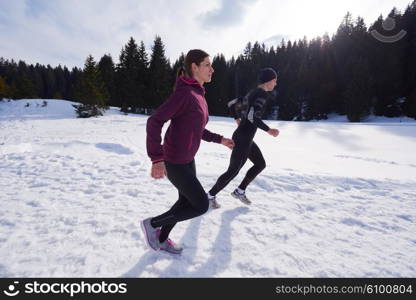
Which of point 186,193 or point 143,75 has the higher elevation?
point 143,75

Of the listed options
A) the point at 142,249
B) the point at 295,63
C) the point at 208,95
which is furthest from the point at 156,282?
the point at 295,63

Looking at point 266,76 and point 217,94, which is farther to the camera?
point 217,94

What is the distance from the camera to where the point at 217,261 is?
2619mm

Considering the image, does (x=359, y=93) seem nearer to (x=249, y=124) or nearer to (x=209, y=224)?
(x=249, y=124)

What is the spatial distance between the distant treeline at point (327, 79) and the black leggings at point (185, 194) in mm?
29837

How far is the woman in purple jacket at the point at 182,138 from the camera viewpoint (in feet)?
6.96

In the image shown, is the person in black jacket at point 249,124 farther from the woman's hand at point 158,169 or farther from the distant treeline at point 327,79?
the distant treeline at point 327,79

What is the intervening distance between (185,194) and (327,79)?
49.6 m

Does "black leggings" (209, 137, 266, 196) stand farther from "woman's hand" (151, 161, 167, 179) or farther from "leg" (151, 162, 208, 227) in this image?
"woman's hand" (151, 161, 167, 179)

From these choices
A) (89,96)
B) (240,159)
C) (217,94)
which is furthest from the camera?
(217,94)

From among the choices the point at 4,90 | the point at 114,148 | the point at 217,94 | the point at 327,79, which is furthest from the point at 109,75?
the point at 114,148

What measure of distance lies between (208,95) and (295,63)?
23925 millimetres

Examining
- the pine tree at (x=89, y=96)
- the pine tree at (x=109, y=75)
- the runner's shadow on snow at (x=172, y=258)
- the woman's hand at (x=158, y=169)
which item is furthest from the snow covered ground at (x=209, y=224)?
the pine tree at (x=109, y=75)

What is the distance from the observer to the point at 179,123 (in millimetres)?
2230
